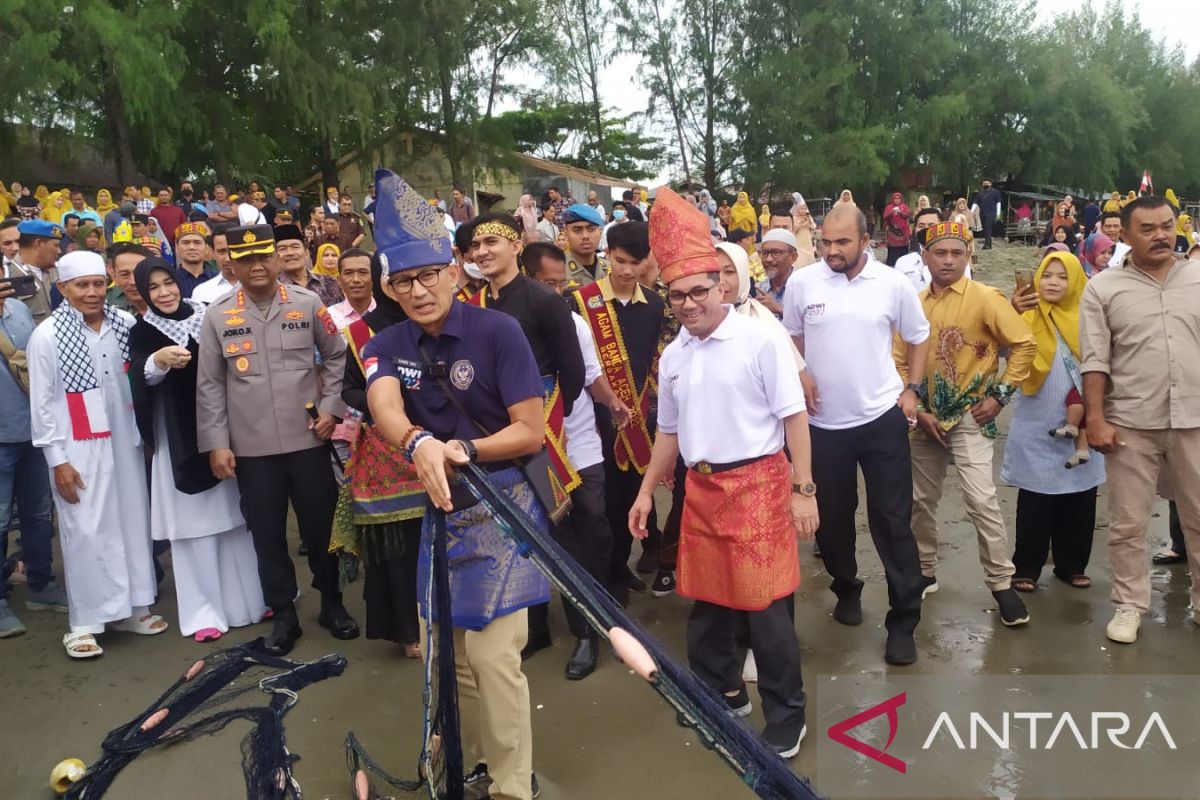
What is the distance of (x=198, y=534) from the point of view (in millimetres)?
4402

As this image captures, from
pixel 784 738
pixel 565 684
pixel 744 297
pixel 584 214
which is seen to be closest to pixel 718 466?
pixel 744 297

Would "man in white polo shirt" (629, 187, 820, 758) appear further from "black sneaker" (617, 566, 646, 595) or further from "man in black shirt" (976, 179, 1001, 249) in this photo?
"man in black shirt" (976, 179, 1001, 249)

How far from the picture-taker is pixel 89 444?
430 cm

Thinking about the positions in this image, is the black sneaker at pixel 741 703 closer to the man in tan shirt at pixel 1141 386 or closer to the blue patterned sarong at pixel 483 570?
the blue patterned sarong at pixel 483 570

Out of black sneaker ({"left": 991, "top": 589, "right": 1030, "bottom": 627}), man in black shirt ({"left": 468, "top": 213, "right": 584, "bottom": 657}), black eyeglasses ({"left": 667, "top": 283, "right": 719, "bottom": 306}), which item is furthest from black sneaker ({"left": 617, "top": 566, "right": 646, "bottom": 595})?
black eyeglasses ({"left": 667, "top": 283, "right": 719, "bottom": 306})

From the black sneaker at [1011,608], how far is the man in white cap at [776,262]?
1.95 meters

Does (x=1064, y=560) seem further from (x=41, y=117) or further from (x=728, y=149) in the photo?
(x=728, y=149)

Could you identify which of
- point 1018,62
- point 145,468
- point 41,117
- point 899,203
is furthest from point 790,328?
point 1018,62

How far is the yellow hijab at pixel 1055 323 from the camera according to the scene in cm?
450

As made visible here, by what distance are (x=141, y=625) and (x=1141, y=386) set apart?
16.1 ft

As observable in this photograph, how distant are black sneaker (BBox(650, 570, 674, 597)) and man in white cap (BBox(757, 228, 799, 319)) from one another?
165cm

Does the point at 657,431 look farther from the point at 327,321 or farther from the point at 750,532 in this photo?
the point at 327,321

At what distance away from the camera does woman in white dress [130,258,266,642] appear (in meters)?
4.22

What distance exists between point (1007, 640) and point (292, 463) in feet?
11.1
